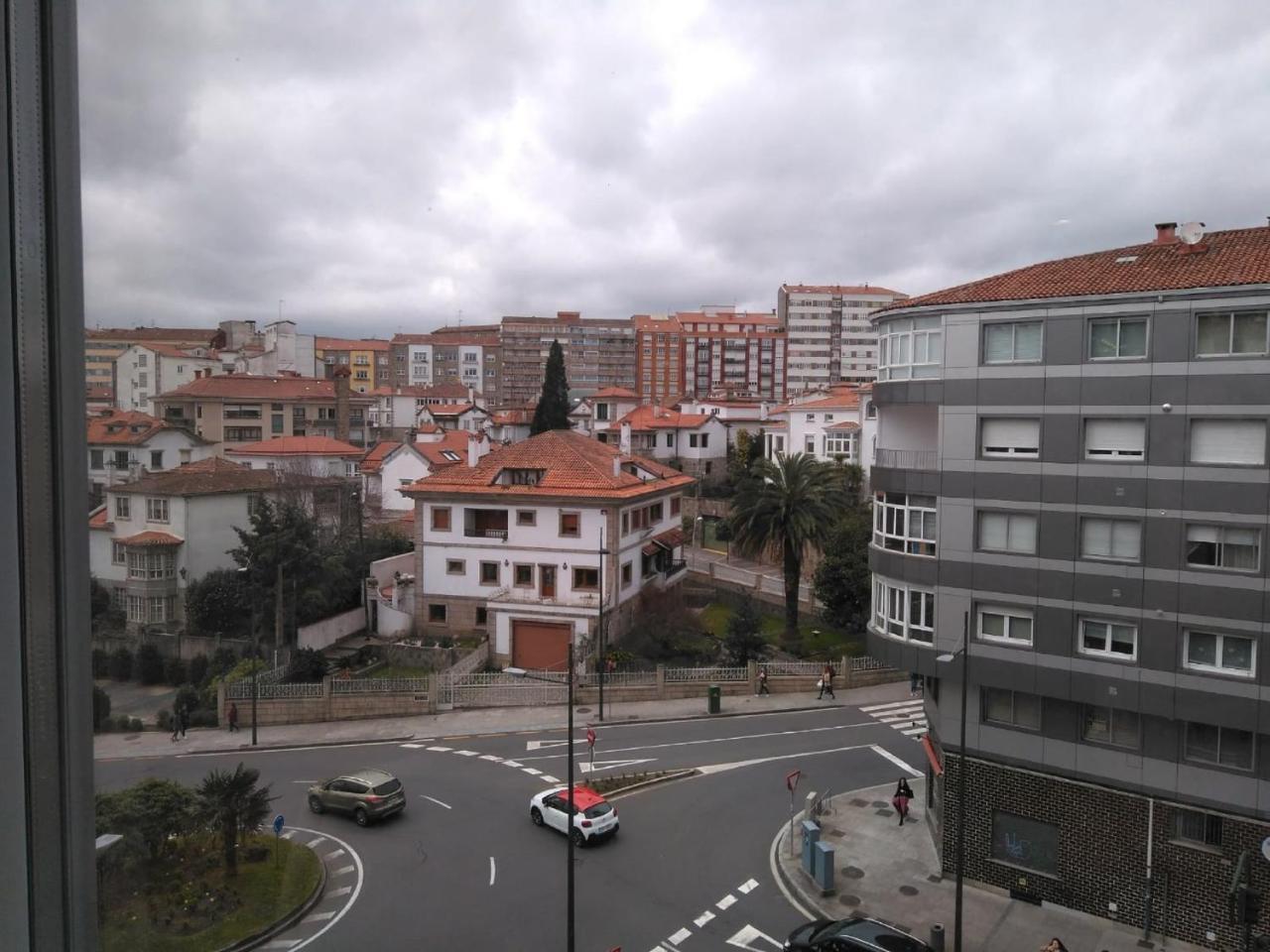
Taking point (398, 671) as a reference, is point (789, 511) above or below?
above

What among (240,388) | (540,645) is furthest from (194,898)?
(540,645)

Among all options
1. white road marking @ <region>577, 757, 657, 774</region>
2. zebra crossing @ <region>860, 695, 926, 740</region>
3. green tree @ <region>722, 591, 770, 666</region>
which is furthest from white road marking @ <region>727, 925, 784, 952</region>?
green tree @ <region>722, 591, 770, 666</region>

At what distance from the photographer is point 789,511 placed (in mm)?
19969

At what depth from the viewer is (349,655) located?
1936 cm

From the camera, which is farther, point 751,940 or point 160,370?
point 751,940

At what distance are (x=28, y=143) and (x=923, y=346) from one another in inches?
408

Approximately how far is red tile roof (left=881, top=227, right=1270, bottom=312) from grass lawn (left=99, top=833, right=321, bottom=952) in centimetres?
909

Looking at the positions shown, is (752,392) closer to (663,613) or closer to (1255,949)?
(663,613)

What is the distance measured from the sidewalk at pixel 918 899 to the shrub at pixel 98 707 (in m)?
9.11

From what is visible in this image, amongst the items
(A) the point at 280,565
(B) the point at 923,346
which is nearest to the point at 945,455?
(B) the point at 923,346

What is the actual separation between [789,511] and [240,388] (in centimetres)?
1415

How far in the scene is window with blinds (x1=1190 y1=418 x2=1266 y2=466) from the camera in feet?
27.0

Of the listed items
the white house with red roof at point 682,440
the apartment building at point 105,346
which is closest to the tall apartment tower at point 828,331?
the white house with red roof at point 682,440

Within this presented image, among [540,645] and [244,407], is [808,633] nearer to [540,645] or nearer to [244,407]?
[540,645]
